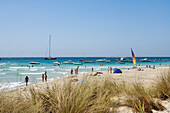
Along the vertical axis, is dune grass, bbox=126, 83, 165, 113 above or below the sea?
above

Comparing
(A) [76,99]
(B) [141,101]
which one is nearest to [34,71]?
(B) [141,101]

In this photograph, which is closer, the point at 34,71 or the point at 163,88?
the point at 163,88

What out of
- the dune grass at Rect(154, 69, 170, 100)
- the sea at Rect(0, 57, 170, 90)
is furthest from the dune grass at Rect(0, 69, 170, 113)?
the sea at Rect(0, 57, 170, 90)

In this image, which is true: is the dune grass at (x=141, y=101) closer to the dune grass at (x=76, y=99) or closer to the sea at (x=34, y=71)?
the dune grass at (x=76, y=99)

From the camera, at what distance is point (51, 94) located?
12.9 feet

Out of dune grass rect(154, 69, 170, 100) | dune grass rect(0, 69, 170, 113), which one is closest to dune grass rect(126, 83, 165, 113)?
dune grass rect(0, 69, 170, 113)

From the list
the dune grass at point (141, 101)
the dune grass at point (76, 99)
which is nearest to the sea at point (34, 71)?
the dune grass at point (76, 99)

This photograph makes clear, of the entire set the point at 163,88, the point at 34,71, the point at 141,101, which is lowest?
the point at 34,71

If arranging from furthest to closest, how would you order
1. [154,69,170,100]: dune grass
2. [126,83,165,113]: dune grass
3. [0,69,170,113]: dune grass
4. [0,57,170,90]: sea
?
[0,57,170,90]: sea, [154,69,170,100]: dune grass, [126,83,165,113]: dune grass, [0,69,170,113]: dune grass

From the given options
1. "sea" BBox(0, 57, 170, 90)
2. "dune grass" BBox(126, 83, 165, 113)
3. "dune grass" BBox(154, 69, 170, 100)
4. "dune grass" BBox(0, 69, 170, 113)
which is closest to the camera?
"dune grass" BBox(0, 69, 170, 113)

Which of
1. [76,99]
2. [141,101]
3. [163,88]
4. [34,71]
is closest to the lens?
[76,99]

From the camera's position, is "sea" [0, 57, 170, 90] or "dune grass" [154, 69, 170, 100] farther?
"sea" [0, 57, 170, 90]

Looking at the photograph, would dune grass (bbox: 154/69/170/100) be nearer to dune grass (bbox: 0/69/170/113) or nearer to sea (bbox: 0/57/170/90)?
dune grass (bbox: 0/69/170/113)

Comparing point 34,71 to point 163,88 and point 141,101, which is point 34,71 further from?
point 141,101
